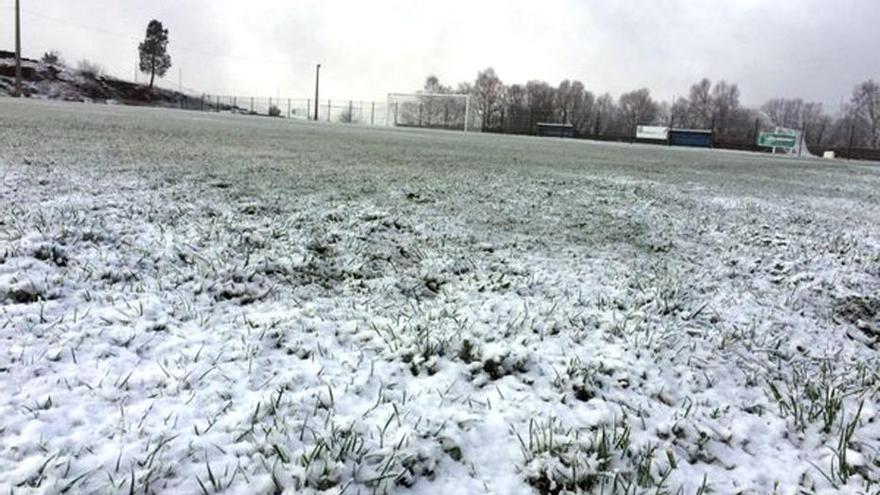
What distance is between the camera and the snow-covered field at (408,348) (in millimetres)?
2564

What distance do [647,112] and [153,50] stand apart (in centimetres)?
8385

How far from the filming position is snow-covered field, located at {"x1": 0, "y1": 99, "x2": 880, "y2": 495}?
2564mm

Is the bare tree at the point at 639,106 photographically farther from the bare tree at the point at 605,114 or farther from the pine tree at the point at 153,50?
the pine tree at the point at 153,50

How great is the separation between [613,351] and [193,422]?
2.46 meters

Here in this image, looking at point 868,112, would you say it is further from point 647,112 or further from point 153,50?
A: point 153,50

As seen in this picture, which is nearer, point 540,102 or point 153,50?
point 540,102

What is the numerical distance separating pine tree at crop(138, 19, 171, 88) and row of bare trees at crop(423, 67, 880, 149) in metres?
42.3

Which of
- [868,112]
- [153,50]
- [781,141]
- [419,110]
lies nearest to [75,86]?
[153,50]

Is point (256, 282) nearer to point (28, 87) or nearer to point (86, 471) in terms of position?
point (86, 471)

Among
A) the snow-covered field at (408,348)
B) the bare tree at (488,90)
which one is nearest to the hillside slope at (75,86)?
the bare tree at (488,90)

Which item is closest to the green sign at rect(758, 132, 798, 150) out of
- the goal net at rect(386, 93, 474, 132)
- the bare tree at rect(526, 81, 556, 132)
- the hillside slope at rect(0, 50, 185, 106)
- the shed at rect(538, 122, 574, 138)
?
the shed at rect(538, 122, 574, 138)

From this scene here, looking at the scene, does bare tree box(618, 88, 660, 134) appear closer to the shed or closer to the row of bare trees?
the row of bare trees

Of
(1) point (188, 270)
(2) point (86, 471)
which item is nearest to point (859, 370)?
(2) point (86, 471)

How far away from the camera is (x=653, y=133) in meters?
65.3
